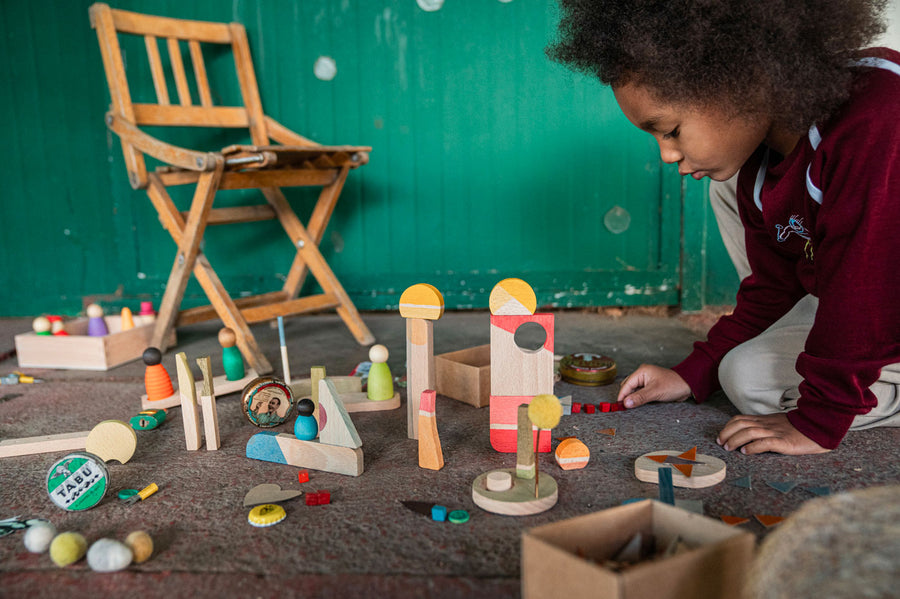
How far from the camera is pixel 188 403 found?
46.0 inches

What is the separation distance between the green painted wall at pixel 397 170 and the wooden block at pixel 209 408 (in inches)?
50.6

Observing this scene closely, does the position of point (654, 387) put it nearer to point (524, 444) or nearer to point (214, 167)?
point (524, 444)

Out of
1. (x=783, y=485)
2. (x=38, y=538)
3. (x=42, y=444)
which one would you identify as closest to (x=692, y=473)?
(x=783, y=485)

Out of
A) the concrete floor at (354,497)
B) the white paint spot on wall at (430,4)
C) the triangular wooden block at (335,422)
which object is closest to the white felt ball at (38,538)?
the concrete floor at (354,497)

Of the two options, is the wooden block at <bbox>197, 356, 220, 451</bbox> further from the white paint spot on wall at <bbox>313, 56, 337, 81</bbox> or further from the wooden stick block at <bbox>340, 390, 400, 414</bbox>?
the white paint spot on wall at <bbox>313, 56, 337, 81</bbox>

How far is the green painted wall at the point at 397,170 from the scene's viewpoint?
2.30 meters

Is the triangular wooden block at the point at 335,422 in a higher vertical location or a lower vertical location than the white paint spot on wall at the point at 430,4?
lower

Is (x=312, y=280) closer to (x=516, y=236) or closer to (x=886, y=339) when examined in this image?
(x=516, y=236)

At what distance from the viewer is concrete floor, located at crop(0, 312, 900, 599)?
794mm

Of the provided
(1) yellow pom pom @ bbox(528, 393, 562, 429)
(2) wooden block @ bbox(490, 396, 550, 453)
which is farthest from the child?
(1) yellow pom pom @ bbox(528, 393, 562, 429)

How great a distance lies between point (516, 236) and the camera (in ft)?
7.86

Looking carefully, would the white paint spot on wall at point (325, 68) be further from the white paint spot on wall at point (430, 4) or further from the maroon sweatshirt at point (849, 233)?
the maroon sweatshirt at point (849, 233)

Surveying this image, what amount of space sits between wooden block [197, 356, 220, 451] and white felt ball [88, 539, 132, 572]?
0.37 meters

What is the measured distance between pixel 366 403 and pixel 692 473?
68 cm
